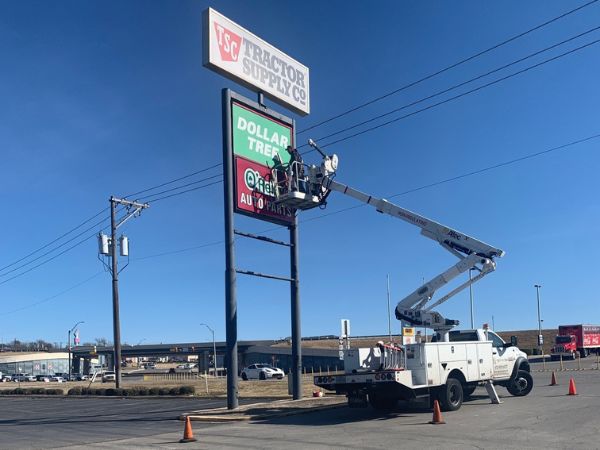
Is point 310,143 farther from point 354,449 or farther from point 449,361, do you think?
point 354,449

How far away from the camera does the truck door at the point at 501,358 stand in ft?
64.3

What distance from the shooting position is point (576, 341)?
6650 centimetres

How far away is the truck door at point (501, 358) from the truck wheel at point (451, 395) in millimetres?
2426

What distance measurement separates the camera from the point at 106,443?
47.8 ft

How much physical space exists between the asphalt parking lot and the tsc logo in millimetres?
11897

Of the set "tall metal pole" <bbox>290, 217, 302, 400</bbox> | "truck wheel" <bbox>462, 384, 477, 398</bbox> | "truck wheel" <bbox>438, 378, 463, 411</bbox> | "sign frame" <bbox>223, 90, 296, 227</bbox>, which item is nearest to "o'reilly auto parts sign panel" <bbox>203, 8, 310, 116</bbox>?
"sign frame" <bbox>223, 90, 296, 227</bbox>

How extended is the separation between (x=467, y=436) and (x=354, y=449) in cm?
245

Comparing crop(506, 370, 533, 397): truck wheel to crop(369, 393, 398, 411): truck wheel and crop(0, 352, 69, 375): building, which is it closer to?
crop(369, 393, 398, 411): truck wheel

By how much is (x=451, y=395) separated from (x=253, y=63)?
1319 centimetres

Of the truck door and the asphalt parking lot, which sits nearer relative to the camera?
the asphalt parking lot

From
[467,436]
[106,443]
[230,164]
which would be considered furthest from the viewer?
[230,164]

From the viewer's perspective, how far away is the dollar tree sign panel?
21766 millimetres

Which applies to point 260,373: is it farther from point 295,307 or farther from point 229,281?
point 229,281

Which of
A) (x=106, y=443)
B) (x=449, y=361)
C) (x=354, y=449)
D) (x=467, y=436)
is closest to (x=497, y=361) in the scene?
(x=449, y=361)
